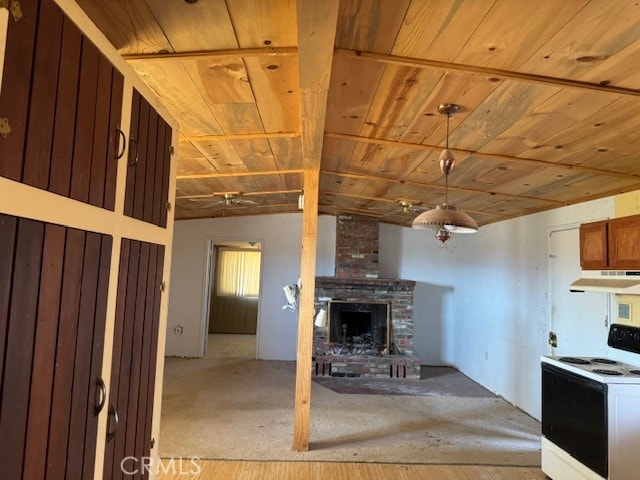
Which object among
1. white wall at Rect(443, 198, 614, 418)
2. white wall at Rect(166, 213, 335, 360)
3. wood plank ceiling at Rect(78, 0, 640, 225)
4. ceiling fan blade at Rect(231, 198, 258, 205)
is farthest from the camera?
white wall at Rect(166, 213, 335, 360)

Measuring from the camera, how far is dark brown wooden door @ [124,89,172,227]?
124 cm

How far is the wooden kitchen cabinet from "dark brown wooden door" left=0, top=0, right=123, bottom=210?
286 centimetres

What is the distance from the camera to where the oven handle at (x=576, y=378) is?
2344 millimetres

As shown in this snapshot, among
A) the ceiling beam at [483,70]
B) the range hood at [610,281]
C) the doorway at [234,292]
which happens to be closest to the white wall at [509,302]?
the range hood at [610,281]

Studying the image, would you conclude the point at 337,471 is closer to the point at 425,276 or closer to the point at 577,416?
the point at 577,416

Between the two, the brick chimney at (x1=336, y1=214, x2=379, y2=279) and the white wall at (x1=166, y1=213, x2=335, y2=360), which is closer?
the brick chimney at (x1=336, y1=214, x2=379, y2=279)

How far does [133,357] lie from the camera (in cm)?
133

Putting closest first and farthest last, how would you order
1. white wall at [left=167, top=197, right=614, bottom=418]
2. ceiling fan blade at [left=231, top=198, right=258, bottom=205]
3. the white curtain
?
ceiling fan blade at [left=231, top=198, right=258, bottom=205] → white wall at [left=167, top=197, right=614, bottom=418] → the white curtain

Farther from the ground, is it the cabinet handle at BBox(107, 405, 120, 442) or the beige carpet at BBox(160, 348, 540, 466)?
the cabinet handle at BBox(107, 405, 120, 442)

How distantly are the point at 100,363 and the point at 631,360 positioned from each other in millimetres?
3318

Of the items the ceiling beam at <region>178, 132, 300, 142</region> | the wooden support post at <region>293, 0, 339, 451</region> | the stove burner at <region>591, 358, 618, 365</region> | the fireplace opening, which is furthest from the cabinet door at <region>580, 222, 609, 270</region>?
the fireplace opening

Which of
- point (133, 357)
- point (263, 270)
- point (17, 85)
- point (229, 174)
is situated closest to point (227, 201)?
point (229, 174)

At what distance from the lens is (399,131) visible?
7.93 feet

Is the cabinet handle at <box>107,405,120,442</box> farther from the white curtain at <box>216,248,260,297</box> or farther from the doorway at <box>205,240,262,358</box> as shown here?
the white curtain at <box>216,248,260,297</box>
